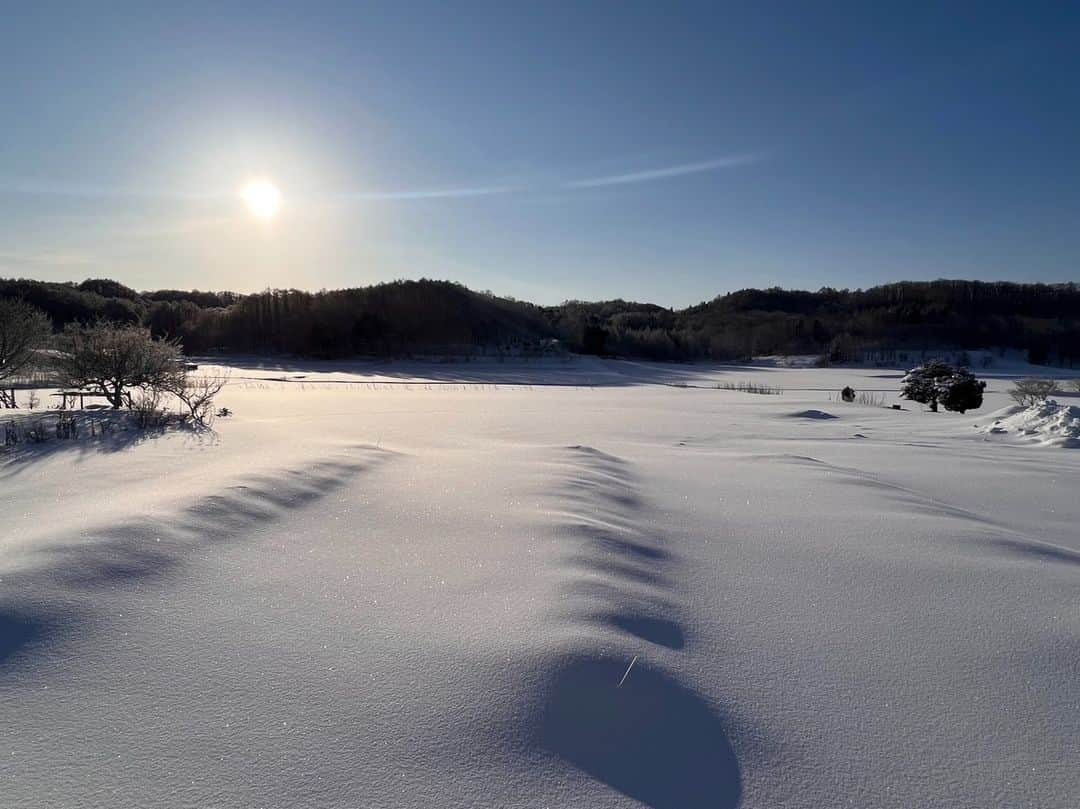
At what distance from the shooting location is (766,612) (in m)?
2.91

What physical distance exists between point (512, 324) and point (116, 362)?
7625 centimetres

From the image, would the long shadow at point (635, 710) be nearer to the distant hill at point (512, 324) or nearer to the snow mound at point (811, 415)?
the snow mound at point (811, 415)

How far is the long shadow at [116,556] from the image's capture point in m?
2.40

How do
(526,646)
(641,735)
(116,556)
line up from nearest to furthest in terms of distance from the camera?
(641,735), (526,646), (116,556)

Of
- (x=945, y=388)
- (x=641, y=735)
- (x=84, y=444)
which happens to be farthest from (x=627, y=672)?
(x=945, y=388)

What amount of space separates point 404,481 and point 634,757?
4.20 m

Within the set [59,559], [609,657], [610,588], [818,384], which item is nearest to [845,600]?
[610,588]

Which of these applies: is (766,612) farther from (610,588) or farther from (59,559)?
(59,559)

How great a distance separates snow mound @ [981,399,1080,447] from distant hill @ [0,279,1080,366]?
175ft

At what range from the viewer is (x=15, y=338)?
1360 centimetres

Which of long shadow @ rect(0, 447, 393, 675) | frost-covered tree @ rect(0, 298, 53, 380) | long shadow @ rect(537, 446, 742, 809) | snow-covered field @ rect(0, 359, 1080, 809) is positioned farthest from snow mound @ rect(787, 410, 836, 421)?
frost-covered tree @ rect(0, 298, 53, 380)

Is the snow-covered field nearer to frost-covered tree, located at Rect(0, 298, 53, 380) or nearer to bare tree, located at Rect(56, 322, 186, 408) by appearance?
bare tree, located at Rect(56, 322, 186, 408)

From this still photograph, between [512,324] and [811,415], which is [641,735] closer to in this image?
[811,415]

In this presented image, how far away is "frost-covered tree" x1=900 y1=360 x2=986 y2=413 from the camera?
18703mm
